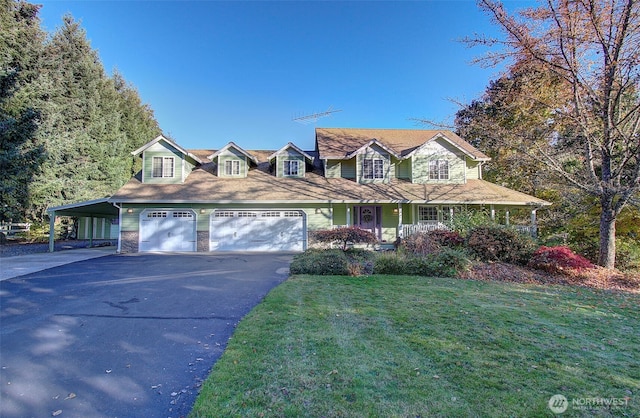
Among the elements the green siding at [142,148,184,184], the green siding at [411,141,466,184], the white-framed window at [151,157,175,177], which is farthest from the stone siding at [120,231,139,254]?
the green siding at [411,141,466,184]

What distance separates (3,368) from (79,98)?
2830 centimetres

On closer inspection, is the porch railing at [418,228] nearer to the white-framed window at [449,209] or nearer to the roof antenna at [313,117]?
the white-framed window at [449,209]

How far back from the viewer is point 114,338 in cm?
453

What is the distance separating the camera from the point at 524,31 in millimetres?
9977

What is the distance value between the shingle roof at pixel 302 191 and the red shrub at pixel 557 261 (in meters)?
6.27

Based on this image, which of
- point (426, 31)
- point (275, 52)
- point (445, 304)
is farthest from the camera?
point (275, 52)

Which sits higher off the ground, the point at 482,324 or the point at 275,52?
the point at 275,52

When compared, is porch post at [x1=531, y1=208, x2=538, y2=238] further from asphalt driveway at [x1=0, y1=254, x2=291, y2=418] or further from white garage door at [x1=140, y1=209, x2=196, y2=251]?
white garage door at [x1=140, y1=209, x2=196, y2=251]

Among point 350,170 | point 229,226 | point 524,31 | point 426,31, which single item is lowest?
point 229,226

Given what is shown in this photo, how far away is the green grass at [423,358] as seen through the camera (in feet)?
9.24

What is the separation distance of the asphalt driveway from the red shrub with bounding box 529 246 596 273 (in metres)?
8.65

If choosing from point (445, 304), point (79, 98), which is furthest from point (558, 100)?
point (79, 98)

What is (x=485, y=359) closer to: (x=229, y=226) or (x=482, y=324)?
(x=482, y=324)

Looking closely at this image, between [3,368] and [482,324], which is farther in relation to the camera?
[482,324]
